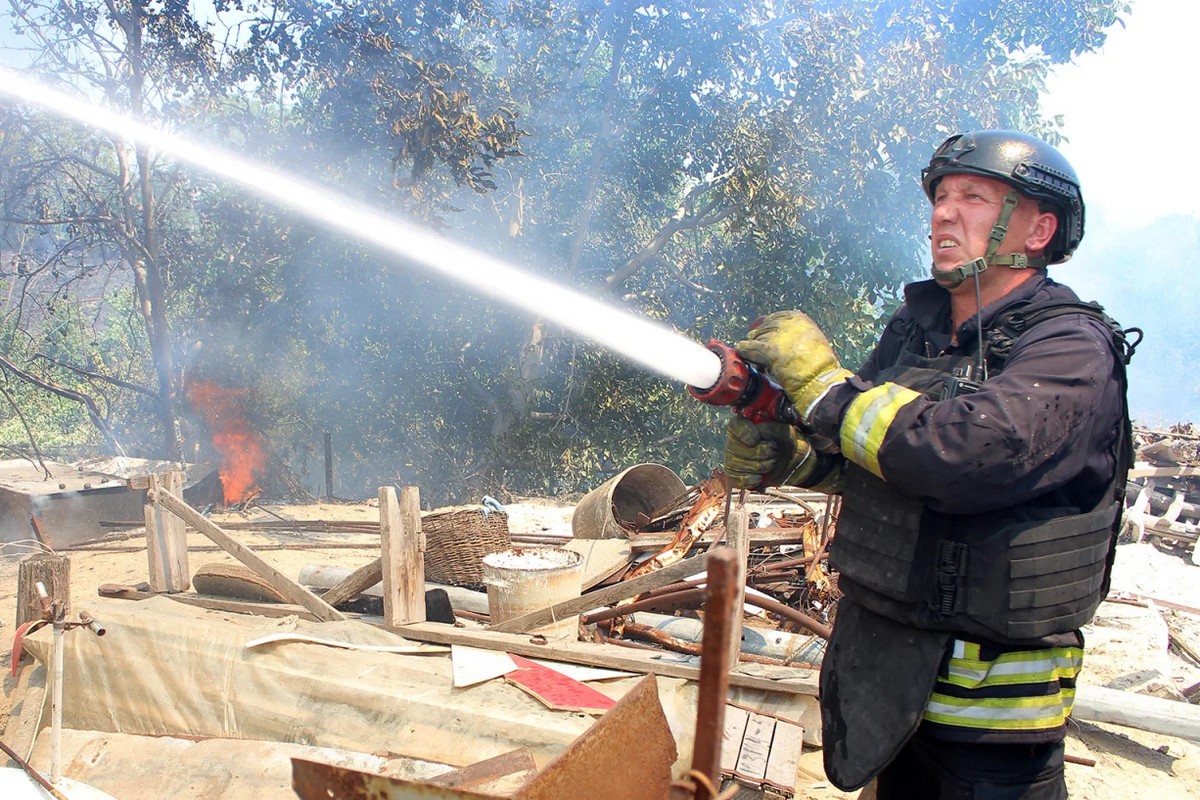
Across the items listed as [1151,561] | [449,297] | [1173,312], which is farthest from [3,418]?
[1173,312]

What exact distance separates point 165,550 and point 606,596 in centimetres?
352

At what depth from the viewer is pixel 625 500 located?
29.0ft

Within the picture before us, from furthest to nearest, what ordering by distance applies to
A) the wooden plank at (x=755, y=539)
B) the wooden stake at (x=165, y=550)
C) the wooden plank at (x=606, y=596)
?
the wooden plank at (x=755, y=539)
the wooden stake at (x=165, y=550)
the wooden plank at (x=606, y=596)

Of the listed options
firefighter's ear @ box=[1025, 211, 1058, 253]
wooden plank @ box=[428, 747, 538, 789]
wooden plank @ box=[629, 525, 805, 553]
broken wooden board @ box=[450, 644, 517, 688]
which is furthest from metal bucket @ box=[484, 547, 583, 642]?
firefighter's ear @ box=[1025, 211, 1058, 253]

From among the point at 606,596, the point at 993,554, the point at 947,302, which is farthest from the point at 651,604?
the point at 993,554

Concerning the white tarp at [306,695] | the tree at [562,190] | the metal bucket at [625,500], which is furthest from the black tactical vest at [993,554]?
the tree at [562,190]

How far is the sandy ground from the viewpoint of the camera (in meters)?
4.75

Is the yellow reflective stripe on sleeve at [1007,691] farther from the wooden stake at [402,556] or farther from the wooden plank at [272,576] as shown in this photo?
the wooden plank at [272,576]

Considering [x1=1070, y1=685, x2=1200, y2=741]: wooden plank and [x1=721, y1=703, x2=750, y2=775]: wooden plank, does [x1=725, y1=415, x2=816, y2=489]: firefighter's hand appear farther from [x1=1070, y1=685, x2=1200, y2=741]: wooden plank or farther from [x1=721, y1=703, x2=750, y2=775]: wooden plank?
[x1=1070, y1=685, x2=1200, y2=741]: wooden plank

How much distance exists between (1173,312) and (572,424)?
108 ft

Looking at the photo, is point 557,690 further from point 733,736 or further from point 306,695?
point 306,695

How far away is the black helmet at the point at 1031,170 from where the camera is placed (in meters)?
2.25

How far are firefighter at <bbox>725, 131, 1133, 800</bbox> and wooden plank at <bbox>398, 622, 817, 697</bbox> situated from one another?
188 centimetres

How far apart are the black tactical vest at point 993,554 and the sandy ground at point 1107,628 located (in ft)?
8.51
